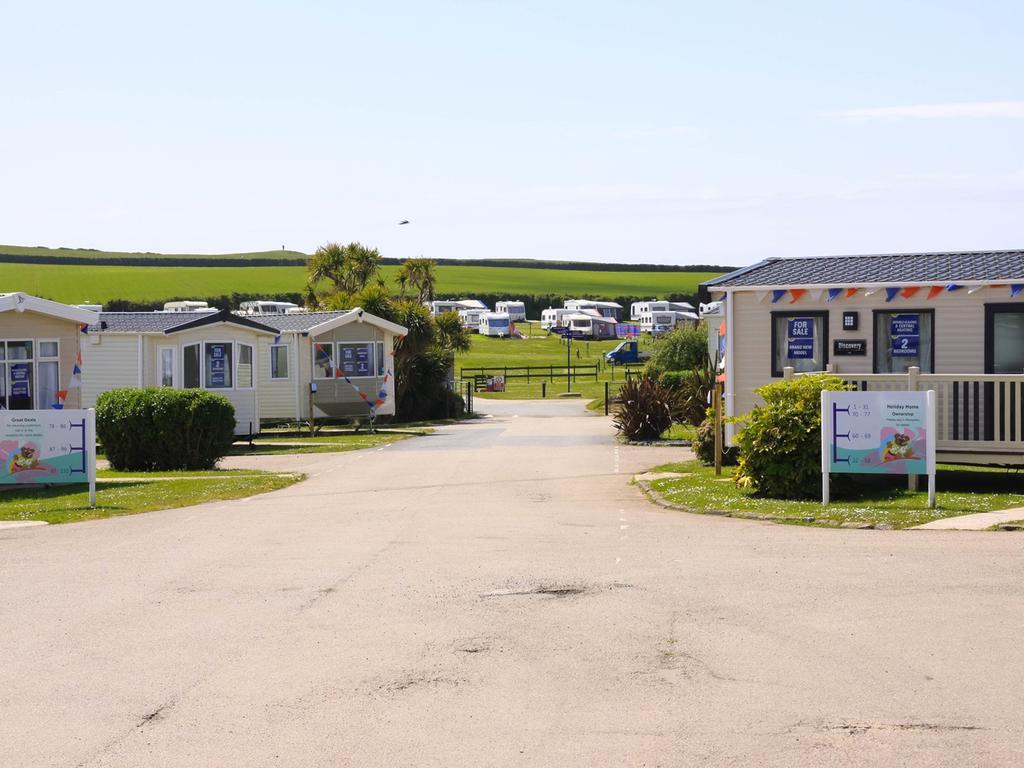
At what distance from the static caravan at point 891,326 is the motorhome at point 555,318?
75457mm

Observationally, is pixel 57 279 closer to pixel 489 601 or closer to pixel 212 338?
pixel 212 338

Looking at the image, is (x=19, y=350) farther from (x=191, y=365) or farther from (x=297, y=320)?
(x=297, y=320)

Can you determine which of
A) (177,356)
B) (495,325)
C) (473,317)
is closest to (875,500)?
(177,356)

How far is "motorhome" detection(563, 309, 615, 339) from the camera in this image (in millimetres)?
92125

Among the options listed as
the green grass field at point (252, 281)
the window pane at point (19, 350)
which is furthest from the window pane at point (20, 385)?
the green grass field at point (252, 281)

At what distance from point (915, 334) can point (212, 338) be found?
18.7m

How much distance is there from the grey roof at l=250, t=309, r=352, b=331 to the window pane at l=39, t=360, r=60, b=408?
13.9 metres

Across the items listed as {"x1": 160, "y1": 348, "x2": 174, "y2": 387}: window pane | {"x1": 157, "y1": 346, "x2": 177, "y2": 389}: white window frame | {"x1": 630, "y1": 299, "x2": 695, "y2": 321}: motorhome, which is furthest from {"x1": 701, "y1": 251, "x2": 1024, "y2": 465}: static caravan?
{"x1": 630, "y1": 299, "x2": 695, "y2": 321}: motorhome

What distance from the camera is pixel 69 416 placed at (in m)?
17.1

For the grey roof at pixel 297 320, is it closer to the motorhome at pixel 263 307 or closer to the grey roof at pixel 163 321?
the grey roof at pixel 163 321

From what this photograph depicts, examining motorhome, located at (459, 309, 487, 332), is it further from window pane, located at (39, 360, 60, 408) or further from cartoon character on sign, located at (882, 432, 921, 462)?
cartoon character on sign, located at (882, 432, 921, 462)

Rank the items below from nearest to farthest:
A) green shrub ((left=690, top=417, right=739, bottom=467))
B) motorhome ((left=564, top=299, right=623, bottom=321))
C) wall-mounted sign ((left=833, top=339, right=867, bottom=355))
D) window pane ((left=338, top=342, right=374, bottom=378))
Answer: wall-mounted sign ((left=833, top=339, right=867, bottom=355)) < green shrub ((left=690, top=417, right=739, bottom=467)) < window pane ((left=338, top=342, right=374, bottom=378)) < motorhome ((left=564, top=299, right=623, bottom=321))

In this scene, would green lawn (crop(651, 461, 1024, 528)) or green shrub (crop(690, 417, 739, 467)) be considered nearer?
green lawn (crop(651, 461, 1024, 528))

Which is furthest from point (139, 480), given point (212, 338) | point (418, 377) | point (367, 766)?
point (418, 377)
